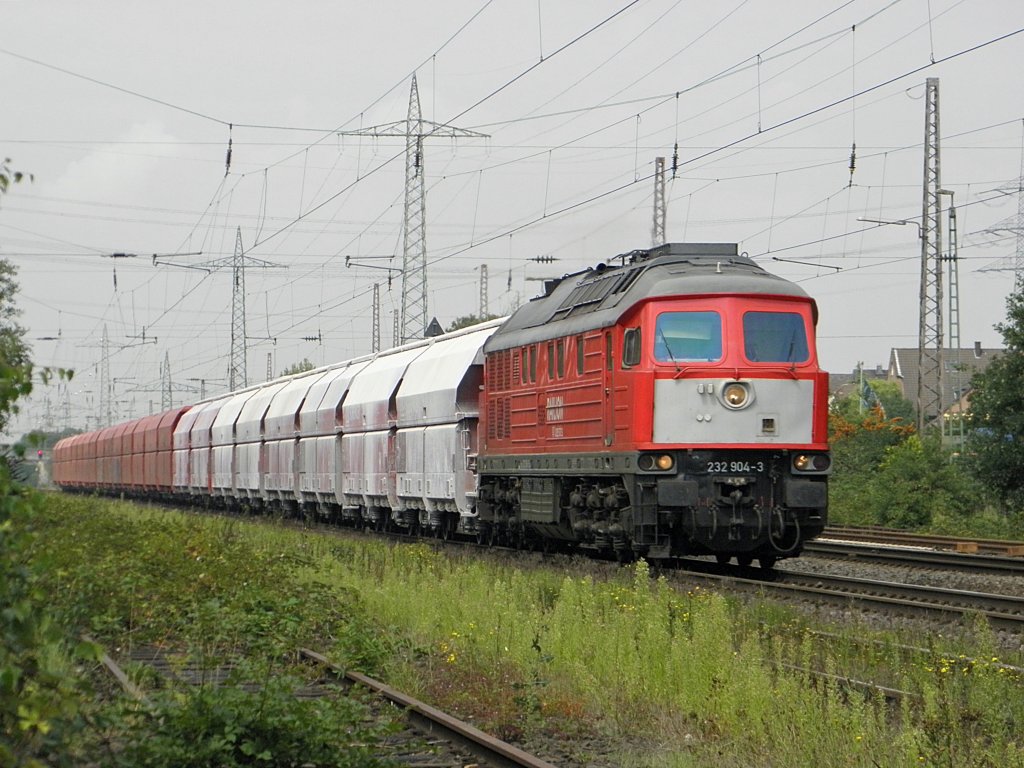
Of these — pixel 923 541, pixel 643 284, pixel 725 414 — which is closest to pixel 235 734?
pixel 725 414

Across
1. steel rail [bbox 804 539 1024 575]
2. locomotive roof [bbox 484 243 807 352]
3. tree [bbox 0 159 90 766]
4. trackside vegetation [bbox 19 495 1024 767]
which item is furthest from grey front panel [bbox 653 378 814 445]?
tree [bbox 0 159 90 766]

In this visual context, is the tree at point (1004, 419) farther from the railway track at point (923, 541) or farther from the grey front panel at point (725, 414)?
the grey front panel at point (725, 414)

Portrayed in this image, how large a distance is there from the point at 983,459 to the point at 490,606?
18.0 m

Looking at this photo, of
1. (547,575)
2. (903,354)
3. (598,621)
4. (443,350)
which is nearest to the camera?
(598,621)

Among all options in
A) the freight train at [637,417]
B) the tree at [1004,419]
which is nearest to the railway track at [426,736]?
the freight train at [637,417]

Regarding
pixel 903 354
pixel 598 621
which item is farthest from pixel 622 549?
pixel 903 354

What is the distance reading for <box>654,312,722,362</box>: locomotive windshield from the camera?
17.2 m

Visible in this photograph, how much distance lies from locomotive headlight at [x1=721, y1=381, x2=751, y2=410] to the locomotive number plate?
0.71 m

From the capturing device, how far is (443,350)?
27.2m

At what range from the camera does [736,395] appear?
1717 centimetres

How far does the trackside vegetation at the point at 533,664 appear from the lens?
7574mm

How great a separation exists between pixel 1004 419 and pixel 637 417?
14555 millimetres

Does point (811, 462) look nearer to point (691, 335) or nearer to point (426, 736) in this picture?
point (691, 335)

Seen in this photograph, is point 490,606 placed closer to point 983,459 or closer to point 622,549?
point 622,549
